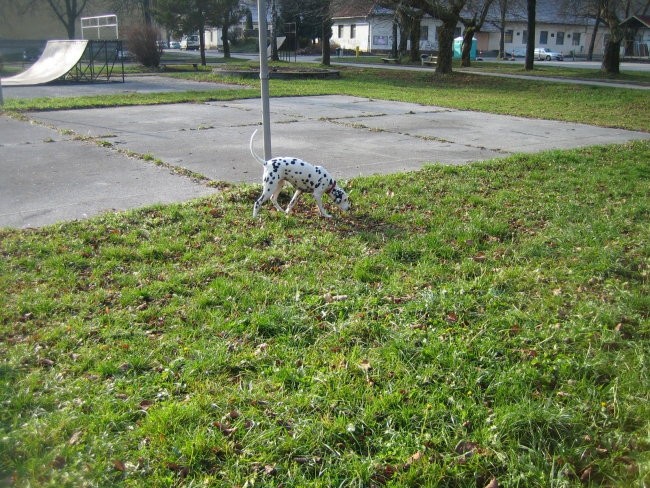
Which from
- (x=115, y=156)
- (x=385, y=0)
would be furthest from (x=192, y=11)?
(x=115, y=156)

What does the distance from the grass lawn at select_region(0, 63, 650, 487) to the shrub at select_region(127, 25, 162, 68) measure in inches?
1161

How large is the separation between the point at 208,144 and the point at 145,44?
2521 centimetres

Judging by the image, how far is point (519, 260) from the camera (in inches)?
223

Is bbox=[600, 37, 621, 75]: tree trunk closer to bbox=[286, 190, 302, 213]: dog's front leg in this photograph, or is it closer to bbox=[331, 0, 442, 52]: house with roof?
bbox=[286, 190, 302, 213]: dog's front leg

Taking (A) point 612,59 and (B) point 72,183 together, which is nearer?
(B) point 72,183

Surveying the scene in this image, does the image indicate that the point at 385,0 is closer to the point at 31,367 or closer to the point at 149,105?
the point at 149,105

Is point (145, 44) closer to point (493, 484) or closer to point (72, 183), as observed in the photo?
point (72, 183)

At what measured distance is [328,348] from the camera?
13.5 ft

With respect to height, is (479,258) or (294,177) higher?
(294,177)

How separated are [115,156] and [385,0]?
809 inches

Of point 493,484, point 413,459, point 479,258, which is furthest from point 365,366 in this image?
point 479,258

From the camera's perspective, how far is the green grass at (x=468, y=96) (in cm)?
1647

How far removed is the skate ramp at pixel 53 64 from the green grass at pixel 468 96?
4.73 metres

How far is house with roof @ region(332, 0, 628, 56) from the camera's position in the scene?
6288cm
